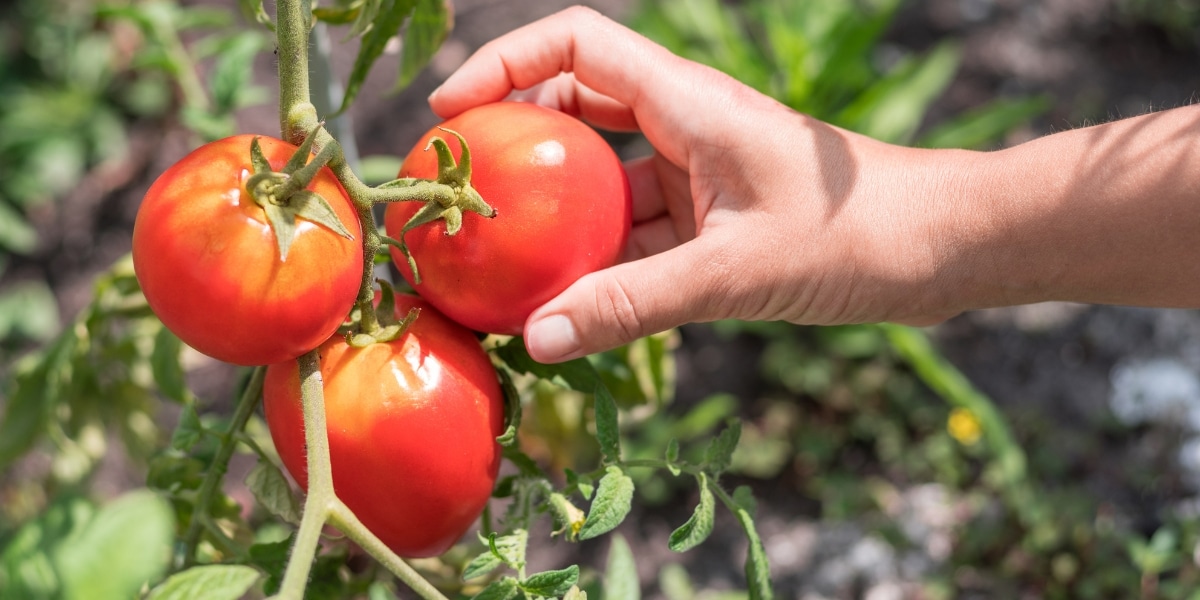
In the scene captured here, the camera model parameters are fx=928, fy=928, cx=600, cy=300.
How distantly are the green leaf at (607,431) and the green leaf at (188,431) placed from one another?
397mm

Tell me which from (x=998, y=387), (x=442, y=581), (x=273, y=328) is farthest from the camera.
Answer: (x=998, y=387)

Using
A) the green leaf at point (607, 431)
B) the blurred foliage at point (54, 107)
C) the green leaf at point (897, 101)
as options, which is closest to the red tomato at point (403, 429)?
the green leaf at point (607, 431)

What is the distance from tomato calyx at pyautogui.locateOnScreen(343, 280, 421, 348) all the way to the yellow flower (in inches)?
60.5

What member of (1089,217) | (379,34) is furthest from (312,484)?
(1089,217)

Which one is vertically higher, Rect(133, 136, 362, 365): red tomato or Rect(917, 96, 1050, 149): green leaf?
Rect(133, 136, 362, 365): red tomato

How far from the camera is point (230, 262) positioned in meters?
0.76

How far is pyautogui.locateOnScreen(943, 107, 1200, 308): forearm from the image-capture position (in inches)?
42.0

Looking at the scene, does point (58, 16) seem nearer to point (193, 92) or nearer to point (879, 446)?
point (193, 92)

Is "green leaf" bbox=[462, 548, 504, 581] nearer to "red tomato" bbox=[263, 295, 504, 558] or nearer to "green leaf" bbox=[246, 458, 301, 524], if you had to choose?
"red tomato" bbox=[263, 295, 504, 558]

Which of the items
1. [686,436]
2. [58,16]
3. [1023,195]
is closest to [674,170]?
[1023,195]

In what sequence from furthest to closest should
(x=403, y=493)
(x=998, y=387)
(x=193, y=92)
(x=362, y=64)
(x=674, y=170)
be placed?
(x=998, y=387) < (x=193, y=92) < (x=674, y=170) < (x=362, y=64) < (x=403, y=493)

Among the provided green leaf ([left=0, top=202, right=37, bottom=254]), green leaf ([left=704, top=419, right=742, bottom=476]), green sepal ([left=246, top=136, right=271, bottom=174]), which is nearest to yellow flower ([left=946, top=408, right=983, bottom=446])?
green leaf ([left=704, top=419, right=742, bottom=476])

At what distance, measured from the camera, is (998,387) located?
2.29 metres

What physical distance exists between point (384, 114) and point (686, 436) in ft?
3.89
